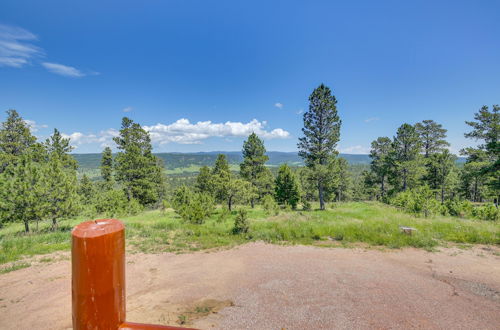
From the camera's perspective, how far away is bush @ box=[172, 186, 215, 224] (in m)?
15.7

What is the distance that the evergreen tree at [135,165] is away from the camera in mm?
28422

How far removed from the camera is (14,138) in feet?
84.7

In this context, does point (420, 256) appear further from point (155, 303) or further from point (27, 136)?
point (27, 136)

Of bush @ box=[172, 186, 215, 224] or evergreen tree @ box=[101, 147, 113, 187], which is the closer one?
bush @ box=[172, 186, 215, 224]

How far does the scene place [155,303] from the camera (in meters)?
5.23

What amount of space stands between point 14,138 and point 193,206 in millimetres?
26771

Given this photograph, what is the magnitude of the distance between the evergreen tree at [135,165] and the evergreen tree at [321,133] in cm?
2120

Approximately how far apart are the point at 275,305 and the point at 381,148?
3947 cm

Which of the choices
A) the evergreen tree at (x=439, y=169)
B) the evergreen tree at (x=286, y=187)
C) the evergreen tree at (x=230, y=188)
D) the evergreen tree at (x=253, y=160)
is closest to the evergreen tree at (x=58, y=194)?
the evergreen tree at (x=230, y=188)

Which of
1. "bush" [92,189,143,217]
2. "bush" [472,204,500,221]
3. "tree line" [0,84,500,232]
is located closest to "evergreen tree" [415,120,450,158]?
"tree line" [0,84,500,232]

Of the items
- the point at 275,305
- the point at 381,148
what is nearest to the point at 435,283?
the point at 275,305

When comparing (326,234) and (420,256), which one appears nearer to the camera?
(420,256)

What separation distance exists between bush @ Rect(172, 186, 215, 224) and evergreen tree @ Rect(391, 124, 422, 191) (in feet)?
89.8

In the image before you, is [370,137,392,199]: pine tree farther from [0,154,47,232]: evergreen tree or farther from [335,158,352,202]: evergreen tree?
[0,154,47,232]: evergreen tree
